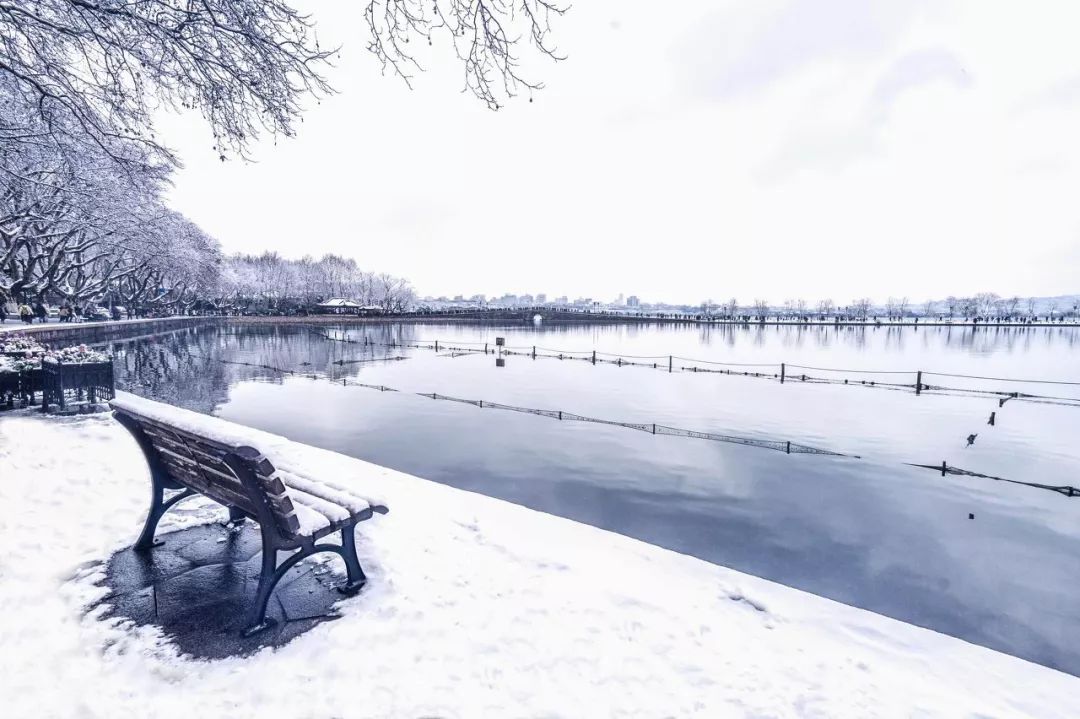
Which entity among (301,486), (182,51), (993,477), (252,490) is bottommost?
(993,477)

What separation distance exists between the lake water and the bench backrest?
5.14 m

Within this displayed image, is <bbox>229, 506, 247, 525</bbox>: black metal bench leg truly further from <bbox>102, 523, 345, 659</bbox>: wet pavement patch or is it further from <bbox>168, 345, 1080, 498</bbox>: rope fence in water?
<bbox>168, 345, 1080, 498</bbox>: rope fence in water

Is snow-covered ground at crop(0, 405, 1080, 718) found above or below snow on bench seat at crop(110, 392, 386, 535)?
below

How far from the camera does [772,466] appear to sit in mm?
10688

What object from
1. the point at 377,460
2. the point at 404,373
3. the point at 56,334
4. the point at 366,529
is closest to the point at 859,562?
the point at 366,529

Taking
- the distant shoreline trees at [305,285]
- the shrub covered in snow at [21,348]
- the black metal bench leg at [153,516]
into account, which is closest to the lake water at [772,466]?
the shrub covered in snow at [21,348]

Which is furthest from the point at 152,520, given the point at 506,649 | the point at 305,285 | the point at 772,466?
the point at 305,285

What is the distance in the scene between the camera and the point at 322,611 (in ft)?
11.7

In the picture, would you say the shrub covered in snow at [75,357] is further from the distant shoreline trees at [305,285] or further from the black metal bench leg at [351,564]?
the distant shoreline trees at [305,285]

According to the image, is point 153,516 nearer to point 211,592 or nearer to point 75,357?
point 211,592

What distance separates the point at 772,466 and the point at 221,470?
412 inches

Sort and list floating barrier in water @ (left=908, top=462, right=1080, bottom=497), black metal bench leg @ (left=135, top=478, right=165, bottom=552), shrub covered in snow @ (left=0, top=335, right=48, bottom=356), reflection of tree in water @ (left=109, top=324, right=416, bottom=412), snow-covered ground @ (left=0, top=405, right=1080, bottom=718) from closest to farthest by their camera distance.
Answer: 1. snow-covered ground @ (left=0, top=405, right=1080, bottom=718)
2. black metal bench leg @ (left=135, top=478, right=165, bottom=552)
3. floating barrier in water @ (left=908, top=462, right=1080, bottom=497)
4. shrub covered in snow @ (left=0, top=335, right=48, bottom=356)
5. reflection of tree in water @ (left=109, top=324, right=416, bottom=412)

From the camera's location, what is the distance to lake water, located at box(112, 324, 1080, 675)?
20.4ft

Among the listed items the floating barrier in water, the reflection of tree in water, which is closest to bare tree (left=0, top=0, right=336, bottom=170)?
the reflection of tree in water
